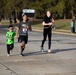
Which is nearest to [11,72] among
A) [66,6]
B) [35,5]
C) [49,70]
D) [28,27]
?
[49,70]

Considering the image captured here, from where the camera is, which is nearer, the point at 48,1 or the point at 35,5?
the point at 48,1

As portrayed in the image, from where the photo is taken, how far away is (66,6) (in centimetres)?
6800

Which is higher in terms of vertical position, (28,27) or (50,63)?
(28,27)

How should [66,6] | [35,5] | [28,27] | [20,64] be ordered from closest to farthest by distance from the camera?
1. [20,64]
2. [28,27]
3. [66,6]
4. [35,5]

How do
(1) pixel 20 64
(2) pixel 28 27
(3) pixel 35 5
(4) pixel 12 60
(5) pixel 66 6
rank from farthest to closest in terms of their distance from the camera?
(3) pixel 35 5 → (5) pixel 66 6 → (2) pixel 28 27 → (4) pixel 12 60 → (1) pixel 20 64

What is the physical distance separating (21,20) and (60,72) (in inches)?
164

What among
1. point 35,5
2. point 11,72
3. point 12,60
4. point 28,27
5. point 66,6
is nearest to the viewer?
point 11,72

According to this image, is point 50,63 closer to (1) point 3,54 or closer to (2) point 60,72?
(2) point 60,72

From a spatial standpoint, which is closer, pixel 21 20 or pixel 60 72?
pixel 60 72

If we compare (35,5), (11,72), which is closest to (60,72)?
(11,72)

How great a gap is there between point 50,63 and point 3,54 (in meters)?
3.01

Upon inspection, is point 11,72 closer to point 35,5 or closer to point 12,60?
point 12,60

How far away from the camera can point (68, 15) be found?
247 feet

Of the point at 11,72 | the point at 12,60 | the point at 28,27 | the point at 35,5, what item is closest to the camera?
A: the point at 11,72
